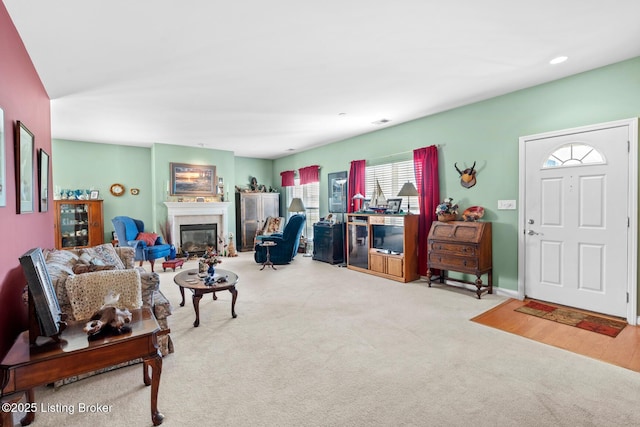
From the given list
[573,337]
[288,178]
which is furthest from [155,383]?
[288,178]

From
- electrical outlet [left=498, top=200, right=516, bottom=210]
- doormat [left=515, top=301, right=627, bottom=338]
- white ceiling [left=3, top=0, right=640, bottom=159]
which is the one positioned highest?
white ceiling [left=3, top=0, right=640, bottom=159]

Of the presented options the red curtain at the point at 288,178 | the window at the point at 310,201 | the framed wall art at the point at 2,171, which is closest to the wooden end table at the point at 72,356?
the framed wall art at the point at 2,171

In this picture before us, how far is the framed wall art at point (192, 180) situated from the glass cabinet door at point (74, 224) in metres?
1.72

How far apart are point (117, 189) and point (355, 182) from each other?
17.7 ft

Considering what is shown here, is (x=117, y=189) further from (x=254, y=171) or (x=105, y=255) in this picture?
(x=105, y=255)

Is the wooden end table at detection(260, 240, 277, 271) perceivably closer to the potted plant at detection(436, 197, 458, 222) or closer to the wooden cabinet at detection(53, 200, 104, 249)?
the potted plant at detection(436, 197, 458, 222)

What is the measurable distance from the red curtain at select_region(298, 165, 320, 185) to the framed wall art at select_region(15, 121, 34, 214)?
5258 millimetres

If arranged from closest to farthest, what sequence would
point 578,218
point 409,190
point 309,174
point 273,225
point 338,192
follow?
1. point 578,218
2. point 409,190
3. point 338,192
4. point 309,174
5. point 273,225

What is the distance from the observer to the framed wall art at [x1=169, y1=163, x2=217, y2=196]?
7094 millimetres

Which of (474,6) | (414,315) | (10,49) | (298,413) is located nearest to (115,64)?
(10,49)

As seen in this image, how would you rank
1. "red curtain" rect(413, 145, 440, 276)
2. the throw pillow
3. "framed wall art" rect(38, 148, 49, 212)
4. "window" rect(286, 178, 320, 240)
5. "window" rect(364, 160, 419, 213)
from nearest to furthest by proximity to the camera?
"framed wall art" rect(38, 148, 49, 212)
"red curtain" rect(413, 145, 440, 276)
"window" rect(364, 160, 419, 213)
the throw pillow
"window" rect(286, 178, 320, 240)

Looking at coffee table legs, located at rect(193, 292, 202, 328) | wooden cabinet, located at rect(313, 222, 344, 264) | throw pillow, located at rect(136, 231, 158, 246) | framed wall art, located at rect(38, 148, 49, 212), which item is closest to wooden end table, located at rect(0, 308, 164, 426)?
coffee table legs, located at rect(193, 292, 202, 328)

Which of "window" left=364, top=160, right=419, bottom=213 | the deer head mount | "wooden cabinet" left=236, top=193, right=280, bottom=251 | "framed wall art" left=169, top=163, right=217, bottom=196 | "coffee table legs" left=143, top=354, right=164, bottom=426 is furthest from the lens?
"wooden cabinet" left=236, top=193, right=280, bottom=251

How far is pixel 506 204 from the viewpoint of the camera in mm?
4008
